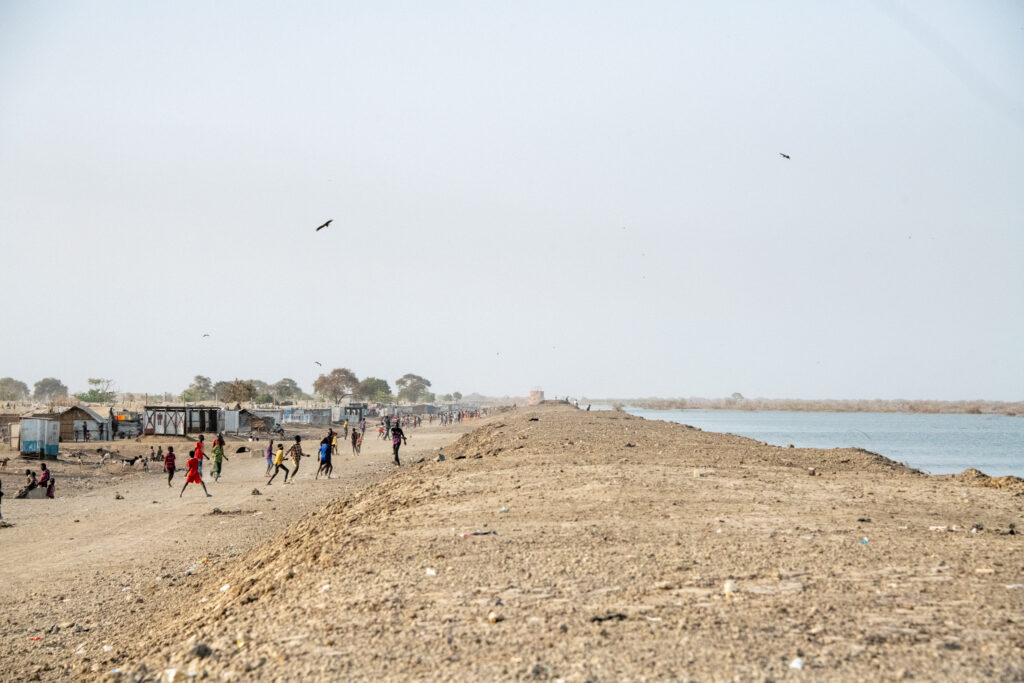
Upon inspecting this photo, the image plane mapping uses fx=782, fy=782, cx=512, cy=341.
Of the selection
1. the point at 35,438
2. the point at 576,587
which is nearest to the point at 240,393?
the point at 35,438

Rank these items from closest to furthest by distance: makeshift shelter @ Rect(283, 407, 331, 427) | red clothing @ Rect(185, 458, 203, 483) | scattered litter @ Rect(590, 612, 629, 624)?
scattered litter @ Rect(590, 612, 629, 624)
red clothing @ Rect(185, 458, 203, 483)
makeshift shelter @ Rect(283, 407, 331, 427)

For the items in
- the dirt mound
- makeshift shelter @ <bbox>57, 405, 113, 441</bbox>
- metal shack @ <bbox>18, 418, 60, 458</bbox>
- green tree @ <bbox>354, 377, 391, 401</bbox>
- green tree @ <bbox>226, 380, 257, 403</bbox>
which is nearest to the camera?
the dirt mound

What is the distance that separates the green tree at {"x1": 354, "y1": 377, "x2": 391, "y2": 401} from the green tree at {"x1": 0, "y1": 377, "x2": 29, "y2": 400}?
7079cm

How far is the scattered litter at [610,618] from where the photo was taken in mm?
6398

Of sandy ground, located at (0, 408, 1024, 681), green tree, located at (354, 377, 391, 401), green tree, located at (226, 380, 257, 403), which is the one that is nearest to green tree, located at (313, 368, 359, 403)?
green tree, located at (354, 377, 391, 401)

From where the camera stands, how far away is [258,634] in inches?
268

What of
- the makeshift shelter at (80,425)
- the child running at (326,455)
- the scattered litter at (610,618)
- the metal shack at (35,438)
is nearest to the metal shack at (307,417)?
the makeshift shelter at (80,425)

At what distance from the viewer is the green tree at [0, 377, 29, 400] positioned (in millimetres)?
166500

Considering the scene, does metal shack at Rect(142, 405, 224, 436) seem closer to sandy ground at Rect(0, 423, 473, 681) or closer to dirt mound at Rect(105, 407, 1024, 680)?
sandy ground at Rect(0, 423, 473, 681)

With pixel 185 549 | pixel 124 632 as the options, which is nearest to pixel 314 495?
pixel 185 549

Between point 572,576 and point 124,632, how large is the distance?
6203 mm

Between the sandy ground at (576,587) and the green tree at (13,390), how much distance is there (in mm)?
178802

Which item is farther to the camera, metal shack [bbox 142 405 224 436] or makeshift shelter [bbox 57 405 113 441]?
metal shack [bbox 142 405 224 436]

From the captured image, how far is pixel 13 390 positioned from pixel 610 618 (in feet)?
661
